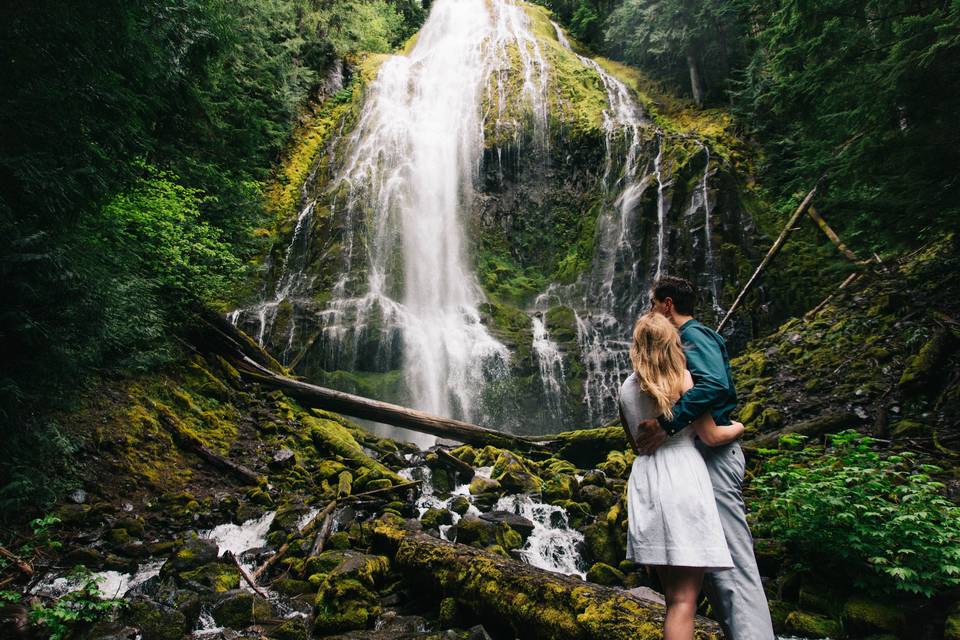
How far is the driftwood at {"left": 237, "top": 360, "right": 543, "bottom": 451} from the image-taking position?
890 cm

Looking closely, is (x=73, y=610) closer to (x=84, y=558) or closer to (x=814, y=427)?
(x=84, y=558)

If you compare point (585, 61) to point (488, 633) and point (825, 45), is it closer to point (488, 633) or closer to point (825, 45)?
point (825, 45)

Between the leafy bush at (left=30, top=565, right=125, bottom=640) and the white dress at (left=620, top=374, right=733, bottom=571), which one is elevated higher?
the white dress at (left=620, top=374, right=733, bottom=571)

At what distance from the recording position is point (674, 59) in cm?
2058

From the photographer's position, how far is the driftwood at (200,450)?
6379 mm

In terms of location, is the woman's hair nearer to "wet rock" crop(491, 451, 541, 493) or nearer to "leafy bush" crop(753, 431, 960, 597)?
"leafy bush" crop(753, 431, 960, 597)

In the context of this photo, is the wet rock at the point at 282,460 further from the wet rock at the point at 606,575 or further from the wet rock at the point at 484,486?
the wet rock at the point at 606,575

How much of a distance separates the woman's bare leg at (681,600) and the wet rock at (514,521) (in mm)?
3949

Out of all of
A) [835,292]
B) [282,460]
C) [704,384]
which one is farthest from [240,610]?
[835,292]

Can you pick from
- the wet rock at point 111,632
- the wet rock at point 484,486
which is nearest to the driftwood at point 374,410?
the wet rock at point 484,486

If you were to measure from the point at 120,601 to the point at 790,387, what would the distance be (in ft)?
28.3

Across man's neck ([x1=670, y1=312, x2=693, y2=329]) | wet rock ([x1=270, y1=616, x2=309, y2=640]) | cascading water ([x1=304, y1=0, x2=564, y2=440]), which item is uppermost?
cascading water ([x1=304, y1=0, x2=564, y2=440])

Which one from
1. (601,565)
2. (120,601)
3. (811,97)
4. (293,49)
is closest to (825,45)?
(811,97)

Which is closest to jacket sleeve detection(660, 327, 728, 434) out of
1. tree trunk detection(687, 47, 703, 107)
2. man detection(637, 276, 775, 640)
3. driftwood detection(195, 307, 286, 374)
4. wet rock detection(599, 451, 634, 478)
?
man detection(637, 276, 775, 640)
